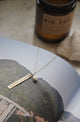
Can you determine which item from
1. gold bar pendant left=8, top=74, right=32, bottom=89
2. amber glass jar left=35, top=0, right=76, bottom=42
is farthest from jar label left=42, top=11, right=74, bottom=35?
gold bar pendant left=8, top=74, right=32, bottom=89

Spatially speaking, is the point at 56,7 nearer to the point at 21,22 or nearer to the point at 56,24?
the point at 56,24

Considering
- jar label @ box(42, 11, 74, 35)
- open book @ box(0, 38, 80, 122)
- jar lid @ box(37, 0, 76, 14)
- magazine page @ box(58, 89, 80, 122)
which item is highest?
jar lid @ box(37, 0, 76, 14)

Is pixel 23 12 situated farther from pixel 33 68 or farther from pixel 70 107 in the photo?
pixel 70 107

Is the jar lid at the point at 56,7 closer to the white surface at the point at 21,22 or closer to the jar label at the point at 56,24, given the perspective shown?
the jar label at the point at 56,24

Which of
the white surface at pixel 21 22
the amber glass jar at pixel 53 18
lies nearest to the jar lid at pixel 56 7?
the amber glass jar at pixel 53 18

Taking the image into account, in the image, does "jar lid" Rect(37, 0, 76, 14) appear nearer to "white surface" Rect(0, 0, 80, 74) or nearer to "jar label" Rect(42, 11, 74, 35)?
"jar label" Rect(42, 11, 74, 35)

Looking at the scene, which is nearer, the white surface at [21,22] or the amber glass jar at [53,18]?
the amber glass jar at [53,18]
